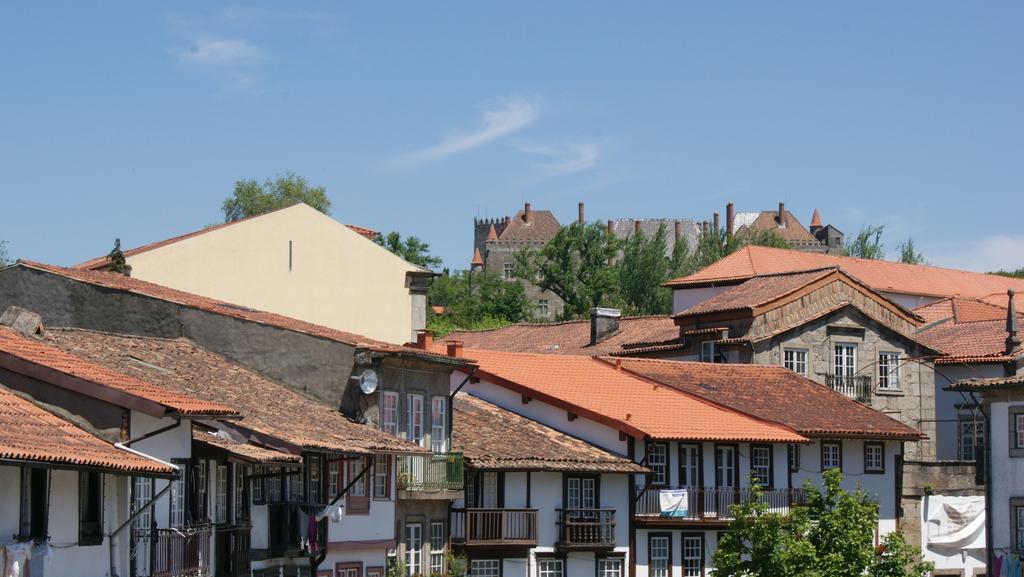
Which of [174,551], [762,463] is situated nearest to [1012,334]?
[762,463]

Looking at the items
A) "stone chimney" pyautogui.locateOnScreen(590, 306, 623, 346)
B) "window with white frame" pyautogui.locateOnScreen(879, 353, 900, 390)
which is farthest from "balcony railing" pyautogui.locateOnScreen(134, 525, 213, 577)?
"stone chimney" pyautogui.locateOnScreen(590, 306, 623, 346)

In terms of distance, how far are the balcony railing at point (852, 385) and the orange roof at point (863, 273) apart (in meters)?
11.6

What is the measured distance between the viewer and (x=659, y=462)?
2048 inches

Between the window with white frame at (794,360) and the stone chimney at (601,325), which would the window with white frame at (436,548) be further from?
the stone chimney at (601,325)

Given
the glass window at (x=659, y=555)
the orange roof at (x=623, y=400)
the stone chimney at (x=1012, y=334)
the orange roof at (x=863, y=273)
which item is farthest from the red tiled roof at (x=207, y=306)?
the orange roof at (x=863, y=273)

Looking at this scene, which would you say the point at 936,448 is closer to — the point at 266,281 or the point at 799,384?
the point at 799,384

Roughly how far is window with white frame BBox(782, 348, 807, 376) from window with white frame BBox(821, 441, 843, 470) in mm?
7561

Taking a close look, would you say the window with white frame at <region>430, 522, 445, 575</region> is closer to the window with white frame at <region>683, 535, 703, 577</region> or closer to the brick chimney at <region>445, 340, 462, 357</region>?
the brick chimney at <region>445, 340, 462, 357</region>

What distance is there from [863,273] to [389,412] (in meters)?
53.8

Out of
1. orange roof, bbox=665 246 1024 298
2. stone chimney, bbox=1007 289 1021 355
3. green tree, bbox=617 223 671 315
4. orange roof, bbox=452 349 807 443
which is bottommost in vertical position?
orange roof, bbox=452 349 807 443

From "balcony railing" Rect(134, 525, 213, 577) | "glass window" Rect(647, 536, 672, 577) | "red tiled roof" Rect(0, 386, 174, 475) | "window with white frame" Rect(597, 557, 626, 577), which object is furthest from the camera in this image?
"glass window" Rect(647, 536, 672, 577)

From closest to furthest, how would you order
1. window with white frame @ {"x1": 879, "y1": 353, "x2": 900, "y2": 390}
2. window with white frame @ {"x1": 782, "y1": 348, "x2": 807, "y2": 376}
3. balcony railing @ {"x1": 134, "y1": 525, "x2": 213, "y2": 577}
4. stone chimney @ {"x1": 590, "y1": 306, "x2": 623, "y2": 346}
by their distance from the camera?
1. balcony railing @ {"x1": 134, "y1": 525, "x2": 213, "y2": 577}
2. window with white frame @ {"x1": 782, "y1": 348, "x2": 807, "y2": 376}
3. window with white frame @ {"x1": 879, "y1": 353, "x2": 900, "y2": 390}
4. stone chimney @ {"x1": 590, "y1": 306, "x2": 623, "y2": 346}

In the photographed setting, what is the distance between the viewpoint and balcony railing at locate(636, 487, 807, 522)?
168 feet

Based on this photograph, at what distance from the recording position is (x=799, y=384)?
60875mm
